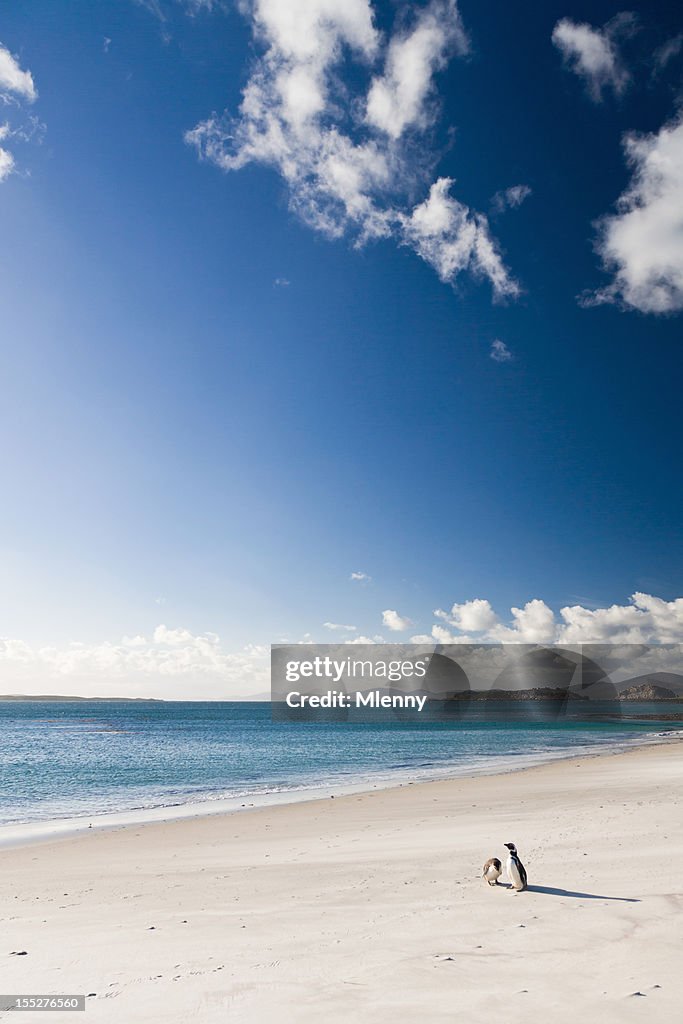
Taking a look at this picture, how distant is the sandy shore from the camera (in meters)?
5.36

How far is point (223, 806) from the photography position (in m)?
22.6

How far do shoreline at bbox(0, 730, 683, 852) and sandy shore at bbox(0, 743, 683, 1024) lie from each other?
7.88ft

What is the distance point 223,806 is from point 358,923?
16515 mm

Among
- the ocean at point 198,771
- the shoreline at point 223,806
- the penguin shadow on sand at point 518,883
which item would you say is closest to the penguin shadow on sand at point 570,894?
the penguin shadow on sand at point 518,883

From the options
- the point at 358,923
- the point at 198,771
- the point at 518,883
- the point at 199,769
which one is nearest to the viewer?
the point at 358,923

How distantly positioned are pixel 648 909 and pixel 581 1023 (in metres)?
3.76

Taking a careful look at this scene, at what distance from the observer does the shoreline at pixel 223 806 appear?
1789 cm

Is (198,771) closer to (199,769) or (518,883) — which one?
(199,769)

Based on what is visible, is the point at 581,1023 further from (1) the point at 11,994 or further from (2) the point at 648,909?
(1) the point at 11,994

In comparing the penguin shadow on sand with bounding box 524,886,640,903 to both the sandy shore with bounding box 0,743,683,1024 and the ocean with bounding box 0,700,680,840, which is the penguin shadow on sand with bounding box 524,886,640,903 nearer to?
the sandy shore with bounding box 0,743,683,1024

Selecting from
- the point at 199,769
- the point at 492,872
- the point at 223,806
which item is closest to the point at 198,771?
the point at 199,769

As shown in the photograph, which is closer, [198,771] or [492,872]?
[492,872]

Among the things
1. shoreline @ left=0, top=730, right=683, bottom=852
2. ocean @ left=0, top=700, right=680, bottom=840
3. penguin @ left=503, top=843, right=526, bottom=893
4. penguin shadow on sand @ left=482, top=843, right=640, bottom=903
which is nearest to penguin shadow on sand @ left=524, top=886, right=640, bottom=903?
penguin shadow on sand @ left=482, top=843, right=640, bottom=903

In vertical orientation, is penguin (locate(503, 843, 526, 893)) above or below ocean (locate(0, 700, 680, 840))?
above
